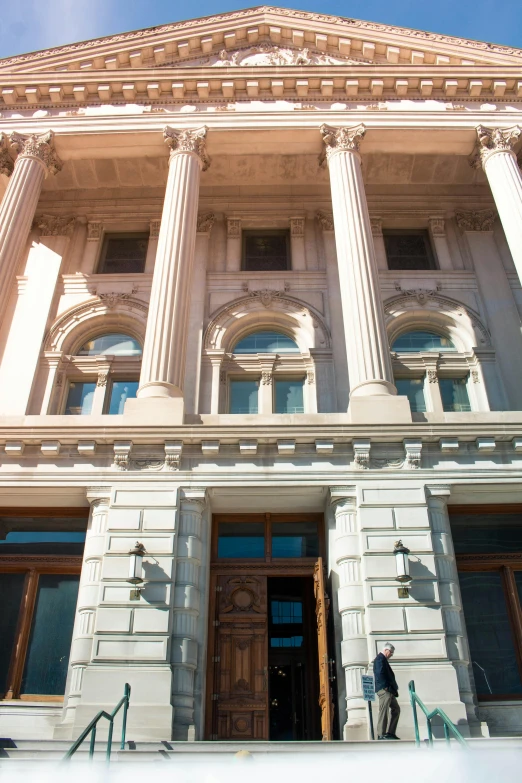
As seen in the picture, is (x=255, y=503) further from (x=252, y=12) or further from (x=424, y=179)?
(x=252, y=12)

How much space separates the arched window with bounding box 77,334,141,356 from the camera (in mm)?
18828

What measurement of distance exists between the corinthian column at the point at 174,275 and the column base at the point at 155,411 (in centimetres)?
22

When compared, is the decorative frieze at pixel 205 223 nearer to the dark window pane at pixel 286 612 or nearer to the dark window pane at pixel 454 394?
the dark window pane at pixel 454 394

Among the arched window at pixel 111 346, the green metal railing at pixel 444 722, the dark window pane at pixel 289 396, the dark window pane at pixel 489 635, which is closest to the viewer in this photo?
the green metal railing at pixel 444 722

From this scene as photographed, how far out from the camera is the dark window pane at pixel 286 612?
43.8 feet

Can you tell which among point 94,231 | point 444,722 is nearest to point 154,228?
point 94,231

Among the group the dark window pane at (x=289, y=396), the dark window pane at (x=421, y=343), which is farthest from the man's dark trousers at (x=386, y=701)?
the dark window pane at (x=421, y=343)

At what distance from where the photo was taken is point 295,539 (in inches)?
532

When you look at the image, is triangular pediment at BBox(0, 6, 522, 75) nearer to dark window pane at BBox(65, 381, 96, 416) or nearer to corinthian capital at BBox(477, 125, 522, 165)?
corinthian capital at BBox(477, 125, 522, 165)

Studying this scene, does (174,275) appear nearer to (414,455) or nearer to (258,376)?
(258,376)

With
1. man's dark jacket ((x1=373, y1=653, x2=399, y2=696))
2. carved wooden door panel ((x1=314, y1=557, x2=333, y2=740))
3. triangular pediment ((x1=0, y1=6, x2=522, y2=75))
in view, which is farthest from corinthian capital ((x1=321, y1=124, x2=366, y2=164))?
man's dark jacket ((x1=373, y1=653, x2=399, y2=696))

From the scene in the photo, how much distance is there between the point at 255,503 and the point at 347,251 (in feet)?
22.0

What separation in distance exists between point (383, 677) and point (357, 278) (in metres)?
9.05

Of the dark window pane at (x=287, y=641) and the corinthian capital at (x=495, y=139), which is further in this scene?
the corinthian capital at (x=495, y=139)
